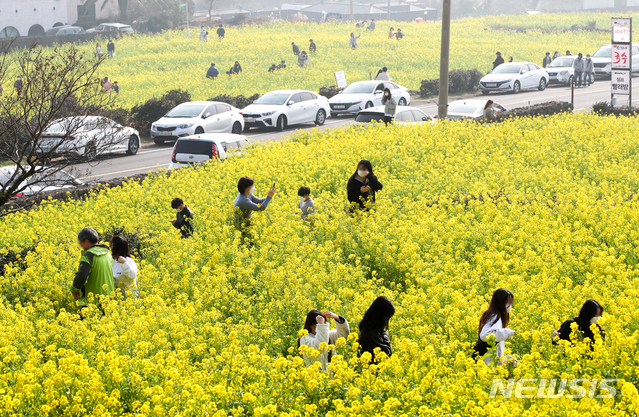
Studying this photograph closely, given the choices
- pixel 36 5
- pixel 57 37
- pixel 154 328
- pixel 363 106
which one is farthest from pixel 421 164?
pixel 36 5

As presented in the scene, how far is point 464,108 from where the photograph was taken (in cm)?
2486

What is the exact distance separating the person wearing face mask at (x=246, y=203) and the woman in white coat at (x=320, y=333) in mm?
4495

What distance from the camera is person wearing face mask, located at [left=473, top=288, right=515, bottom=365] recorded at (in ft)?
21.4

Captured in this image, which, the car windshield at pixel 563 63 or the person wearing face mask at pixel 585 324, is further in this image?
the car windshield at pixel 563 63

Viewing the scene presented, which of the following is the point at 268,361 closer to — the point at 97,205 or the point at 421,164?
the point at 97,205

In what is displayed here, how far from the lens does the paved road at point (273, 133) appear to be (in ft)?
68.0

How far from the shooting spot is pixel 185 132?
24875 mm

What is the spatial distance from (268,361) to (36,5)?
74567mm

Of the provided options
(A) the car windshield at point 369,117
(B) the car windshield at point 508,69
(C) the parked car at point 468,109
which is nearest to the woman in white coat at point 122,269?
(A) the car windshield at point 369,117

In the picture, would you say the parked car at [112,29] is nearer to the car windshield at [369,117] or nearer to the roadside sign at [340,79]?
the roadside sign at [340,79]

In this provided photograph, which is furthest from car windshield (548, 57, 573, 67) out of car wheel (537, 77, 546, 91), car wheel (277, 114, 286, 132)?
car wheel (277, 114, 286, 132)

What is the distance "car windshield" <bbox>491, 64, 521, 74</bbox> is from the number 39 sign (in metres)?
14.4

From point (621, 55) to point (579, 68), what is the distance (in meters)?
16.6

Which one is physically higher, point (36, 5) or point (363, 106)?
point (36, 5)
